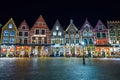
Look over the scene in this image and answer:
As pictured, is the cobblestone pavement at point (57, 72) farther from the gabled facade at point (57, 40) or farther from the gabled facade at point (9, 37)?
the gabled facade at point (9, 37)

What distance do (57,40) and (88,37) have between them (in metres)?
11.3

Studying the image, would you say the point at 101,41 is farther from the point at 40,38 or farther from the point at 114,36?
the point at 40,38

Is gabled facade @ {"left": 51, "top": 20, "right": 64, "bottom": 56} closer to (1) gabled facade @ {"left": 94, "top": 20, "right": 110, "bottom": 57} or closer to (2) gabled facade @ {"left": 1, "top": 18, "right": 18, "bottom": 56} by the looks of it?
(1) gabled facade @ {"left": 94, "top": 20, "right": 110, "bottom": 57}

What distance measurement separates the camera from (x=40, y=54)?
52.0m

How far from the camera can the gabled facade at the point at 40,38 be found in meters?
51.8

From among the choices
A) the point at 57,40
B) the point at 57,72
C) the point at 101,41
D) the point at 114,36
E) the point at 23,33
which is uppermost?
the point at 23,33

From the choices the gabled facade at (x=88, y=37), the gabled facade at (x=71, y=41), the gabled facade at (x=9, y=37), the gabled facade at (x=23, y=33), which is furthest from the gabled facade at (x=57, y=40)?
the gabled facade at (x=9, y=37)

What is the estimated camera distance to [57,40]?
53.2m

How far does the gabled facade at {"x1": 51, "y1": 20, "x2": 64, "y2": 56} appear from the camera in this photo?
171ft

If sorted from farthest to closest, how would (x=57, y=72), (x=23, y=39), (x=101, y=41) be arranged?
(x=101, y=41) → (x=23, y=39) → (x=57, y=72)

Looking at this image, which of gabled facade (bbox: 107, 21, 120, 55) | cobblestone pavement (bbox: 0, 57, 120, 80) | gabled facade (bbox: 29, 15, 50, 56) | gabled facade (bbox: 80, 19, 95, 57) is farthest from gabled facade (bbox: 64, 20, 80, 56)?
cobblestone pavement (bbox: 0, 57, 120, 80)

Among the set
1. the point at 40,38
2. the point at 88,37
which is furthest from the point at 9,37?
the point at 88,37

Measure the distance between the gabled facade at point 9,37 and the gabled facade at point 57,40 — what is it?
1316cm

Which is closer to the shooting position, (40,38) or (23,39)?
(23,39)
